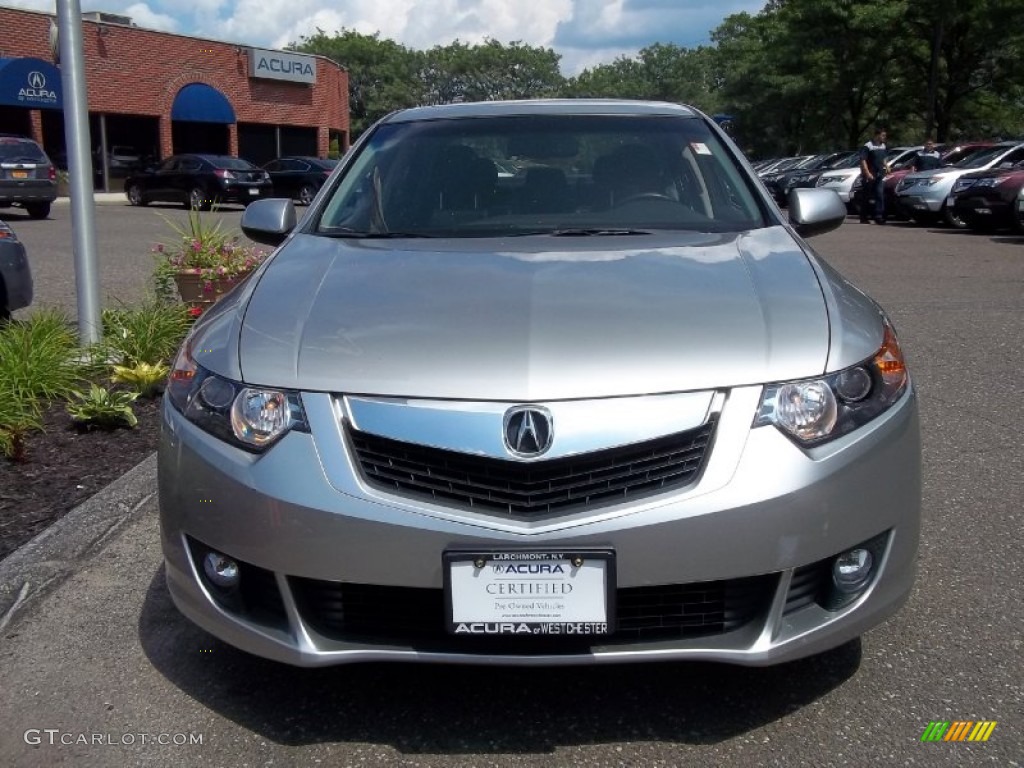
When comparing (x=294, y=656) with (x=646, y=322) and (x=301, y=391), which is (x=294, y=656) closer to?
(x=301, y=391)

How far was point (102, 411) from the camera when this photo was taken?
16.9 feet

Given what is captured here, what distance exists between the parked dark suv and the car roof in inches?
733

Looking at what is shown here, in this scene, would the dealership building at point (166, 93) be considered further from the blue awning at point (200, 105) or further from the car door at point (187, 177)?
the car door at point (187, 177)

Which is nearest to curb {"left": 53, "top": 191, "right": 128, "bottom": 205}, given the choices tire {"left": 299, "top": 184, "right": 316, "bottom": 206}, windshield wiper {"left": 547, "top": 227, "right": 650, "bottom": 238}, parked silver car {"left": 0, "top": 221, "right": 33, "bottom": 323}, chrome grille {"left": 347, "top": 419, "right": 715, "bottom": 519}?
tire {"left": 299, "top": 184, "right": 316, "bottom": 206}

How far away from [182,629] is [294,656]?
0.90m

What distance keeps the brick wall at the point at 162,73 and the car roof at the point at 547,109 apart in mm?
27821

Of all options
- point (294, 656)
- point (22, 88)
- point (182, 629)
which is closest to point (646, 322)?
point (294, 656)

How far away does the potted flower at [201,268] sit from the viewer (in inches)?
293

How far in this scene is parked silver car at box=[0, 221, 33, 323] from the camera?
654cm

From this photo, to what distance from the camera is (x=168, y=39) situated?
114ft

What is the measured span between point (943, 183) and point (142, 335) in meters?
17.2

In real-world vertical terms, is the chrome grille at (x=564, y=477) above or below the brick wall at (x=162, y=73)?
below

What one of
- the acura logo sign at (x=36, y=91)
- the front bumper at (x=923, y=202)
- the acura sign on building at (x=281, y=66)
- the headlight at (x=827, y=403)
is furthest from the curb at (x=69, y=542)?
the acura sign on building at (x=281, y=66)

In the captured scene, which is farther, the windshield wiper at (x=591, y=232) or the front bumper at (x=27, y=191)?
the front bumper at (x=27, y=191)
